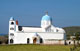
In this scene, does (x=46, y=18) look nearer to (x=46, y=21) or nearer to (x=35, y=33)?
(x=46, y=21)

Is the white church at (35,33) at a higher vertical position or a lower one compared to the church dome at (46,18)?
lower

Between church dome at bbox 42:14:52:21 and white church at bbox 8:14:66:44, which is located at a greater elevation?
church dome at bbox 42:14:52:21

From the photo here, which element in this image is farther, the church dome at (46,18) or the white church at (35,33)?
the church dome at (46,18)

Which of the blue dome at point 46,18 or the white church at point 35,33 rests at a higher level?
the blue dome at point 46,18

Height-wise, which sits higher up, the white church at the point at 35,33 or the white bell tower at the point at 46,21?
the white bell tower at the point at 46,21

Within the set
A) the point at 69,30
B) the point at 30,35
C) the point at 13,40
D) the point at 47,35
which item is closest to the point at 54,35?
the point at 47,35

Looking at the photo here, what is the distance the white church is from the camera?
54.0 meters

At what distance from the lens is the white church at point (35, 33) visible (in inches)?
2125

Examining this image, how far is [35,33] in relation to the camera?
53.9m

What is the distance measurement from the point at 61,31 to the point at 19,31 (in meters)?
10.7

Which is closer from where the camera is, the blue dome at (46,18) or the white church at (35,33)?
the white church at (35,33)

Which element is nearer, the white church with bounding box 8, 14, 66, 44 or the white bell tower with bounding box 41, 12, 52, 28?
the white church with bounding box 8, 14, 66, 44

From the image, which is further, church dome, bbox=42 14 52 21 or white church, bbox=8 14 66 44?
church dome, bbox=42 14 52 21

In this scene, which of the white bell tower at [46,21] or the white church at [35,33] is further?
the white bell tower at [46,21]
